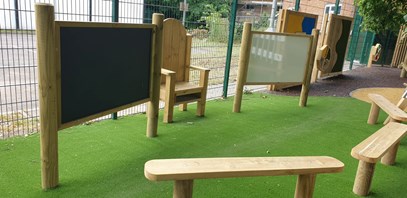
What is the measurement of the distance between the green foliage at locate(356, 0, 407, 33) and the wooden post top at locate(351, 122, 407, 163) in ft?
19.5

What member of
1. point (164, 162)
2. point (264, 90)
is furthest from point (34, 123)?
point (264, 90)

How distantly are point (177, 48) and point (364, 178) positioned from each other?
10.3 ft

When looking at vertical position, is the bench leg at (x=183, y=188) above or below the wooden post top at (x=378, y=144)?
below

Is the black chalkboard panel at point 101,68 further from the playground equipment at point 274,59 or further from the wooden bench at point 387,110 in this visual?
the wooden bench at point 387,110

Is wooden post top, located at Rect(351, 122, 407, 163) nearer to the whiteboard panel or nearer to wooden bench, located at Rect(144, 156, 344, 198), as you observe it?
wooden bench, located at Rect(144, 156, 344, 198)

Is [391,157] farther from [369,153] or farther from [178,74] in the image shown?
[178,74]

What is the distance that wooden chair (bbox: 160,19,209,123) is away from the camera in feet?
15.8

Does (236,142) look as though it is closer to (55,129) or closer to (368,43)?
(55,129)

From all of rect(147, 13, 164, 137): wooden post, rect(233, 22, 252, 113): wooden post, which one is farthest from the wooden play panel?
rect(147, 13, 164, 137): wooden post

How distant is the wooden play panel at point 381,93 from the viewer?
303 inches

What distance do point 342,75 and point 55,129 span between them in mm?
9223

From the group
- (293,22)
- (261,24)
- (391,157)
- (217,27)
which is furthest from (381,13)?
(391,157)

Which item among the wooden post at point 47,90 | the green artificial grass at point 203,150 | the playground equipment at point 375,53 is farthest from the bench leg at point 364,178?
the playground equipment at point 375,53

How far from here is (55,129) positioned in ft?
9.40
